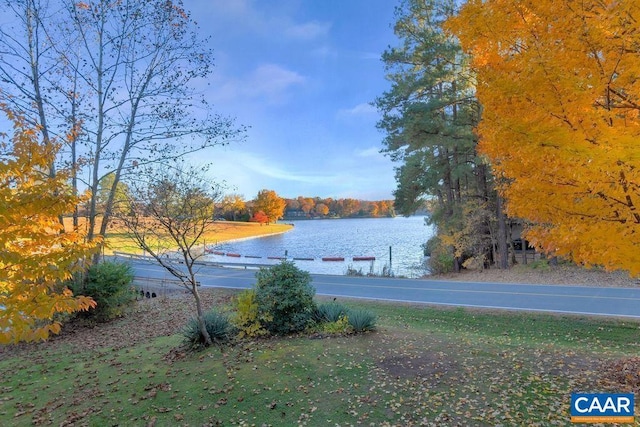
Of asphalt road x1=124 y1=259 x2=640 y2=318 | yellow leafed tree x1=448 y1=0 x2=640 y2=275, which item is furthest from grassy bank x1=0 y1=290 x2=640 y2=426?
yellow leafed tree x1=448 y1=0 x2=640 y2=275

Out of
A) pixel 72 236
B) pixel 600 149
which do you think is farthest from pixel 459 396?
pixel 72 236

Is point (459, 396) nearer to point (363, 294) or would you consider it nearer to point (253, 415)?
point (253, 415)

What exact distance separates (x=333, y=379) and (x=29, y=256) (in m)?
4.10

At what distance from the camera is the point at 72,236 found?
657cm

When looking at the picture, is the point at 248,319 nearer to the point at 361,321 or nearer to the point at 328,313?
the point at 328,313

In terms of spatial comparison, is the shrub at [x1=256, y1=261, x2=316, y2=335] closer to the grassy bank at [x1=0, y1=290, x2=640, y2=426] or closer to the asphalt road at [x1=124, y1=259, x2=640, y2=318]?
the grassy bank at [x1=0, y1=290, x2=640, y2=426]

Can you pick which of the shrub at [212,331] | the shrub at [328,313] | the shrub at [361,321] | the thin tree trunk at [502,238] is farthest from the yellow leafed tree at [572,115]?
the thin tree trunk at [502,238]

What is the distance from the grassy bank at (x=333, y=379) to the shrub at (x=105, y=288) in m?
2.53

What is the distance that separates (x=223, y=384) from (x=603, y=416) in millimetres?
4617

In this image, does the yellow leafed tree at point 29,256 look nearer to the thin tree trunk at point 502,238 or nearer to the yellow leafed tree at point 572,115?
the yellow leafed tree at point 572,115

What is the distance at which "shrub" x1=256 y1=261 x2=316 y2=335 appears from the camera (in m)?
7.51

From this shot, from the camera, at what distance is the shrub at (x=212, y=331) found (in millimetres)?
7098

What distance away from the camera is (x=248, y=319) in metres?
7.55

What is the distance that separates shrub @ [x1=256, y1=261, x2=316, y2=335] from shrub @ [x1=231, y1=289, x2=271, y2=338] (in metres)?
0.12
